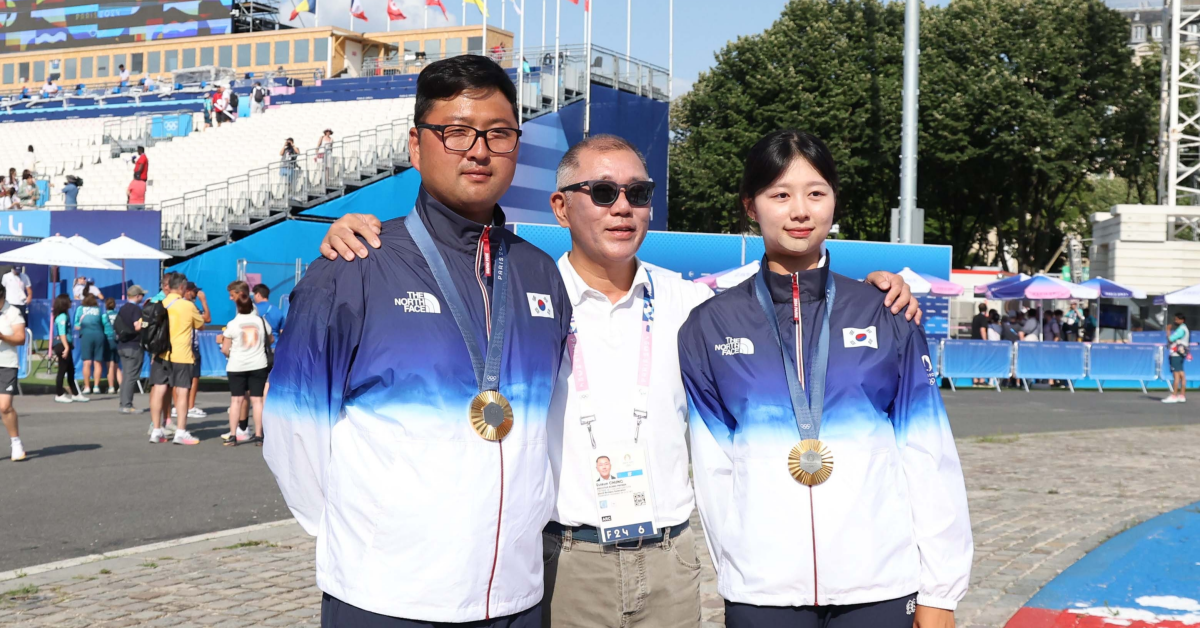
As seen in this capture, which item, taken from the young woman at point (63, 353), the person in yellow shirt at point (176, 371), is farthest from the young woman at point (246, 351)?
→ the young woman at point (63, 353)

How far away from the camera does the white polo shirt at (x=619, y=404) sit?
3.38 meters

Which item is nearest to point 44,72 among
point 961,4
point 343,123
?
point 343,123

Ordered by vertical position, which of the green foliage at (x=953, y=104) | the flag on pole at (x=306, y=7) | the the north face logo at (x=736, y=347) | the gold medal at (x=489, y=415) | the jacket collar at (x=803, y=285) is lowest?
the gold medal at (x=489, y=415)

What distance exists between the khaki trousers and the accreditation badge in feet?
0.22

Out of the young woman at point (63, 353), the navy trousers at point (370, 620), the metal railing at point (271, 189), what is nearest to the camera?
the navy trousers at point (370, 620)

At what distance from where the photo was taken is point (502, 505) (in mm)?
2824

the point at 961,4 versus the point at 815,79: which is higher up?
the point at 961,4

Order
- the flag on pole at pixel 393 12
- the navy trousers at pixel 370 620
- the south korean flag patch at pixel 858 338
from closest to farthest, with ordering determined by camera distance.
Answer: the navy trousers at pixel 370 620 → the south korean flag patch at pixel 858 338 → the flag on pole at pixel 393 12

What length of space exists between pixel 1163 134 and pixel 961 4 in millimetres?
8665

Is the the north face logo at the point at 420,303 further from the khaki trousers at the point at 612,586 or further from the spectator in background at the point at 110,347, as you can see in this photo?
the spectator in background at the point at 110,347

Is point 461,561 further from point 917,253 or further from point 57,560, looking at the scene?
point 917,253

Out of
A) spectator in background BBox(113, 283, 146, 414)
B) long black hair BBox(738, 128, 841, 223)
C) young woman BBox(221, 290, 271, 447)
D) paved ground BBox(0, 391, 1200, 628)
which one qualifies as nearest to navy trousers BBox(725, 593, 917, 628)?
long black hair BBox(738, 128, 841, 223)

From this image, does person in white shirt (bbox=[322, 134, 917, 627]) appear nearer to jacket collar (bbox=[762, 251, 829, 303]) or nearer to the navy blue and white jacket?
jacket collar (bbox=[762, 251, 829, 303])

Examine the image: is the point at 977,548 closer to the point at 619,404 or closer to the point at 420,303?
the point at 619,404
